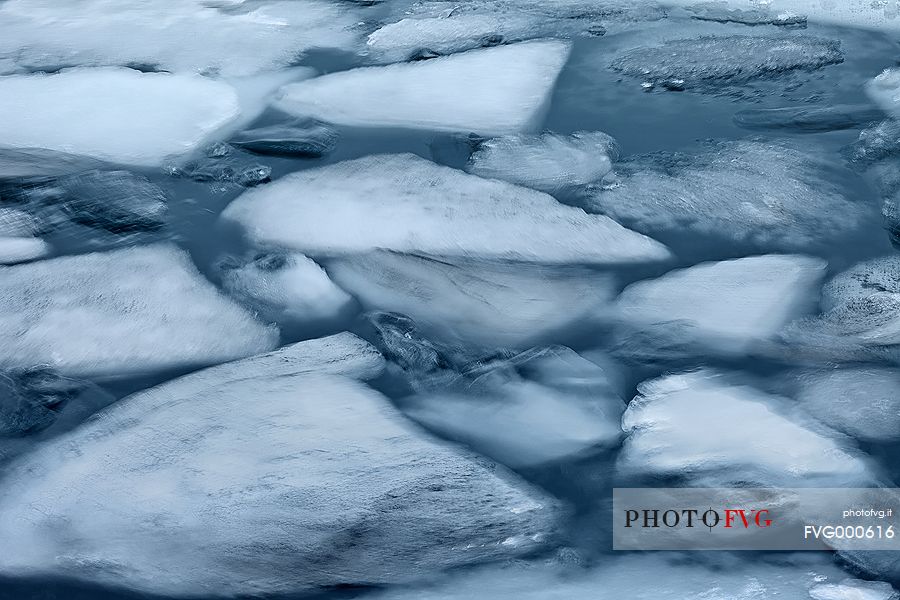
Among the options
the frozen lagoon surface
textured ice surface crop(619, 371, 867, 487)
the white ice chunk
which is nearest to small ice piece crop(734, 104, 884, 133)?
the frozen lagoon surface

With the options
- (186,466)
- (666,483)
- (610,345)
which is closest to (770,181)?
(610,345)

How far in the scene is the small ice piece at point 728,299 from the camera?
1191 millimetres

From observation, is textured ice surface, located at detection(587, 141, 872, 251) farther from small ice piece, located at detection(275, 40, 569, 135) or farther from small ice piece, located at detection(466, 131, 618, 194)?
small ice piece, located at detection(275, 40, 569, 135)

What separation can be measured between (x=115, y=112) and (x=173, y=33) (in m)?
0.45

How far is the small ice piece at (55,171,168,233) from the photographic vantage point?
1435 mm

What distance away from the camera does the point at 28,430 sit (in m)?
1.08

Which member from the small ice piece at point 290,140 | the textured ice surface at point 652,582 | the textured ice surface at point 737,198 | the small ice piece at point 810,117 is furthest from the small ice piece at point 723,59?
the textured ice surface at point 652,582

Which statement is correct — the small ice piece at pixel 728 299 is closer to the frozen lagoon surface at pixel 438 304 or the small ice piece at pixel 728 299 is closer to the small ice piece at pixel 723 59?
the frozen lagoon surface at pixel 438 304

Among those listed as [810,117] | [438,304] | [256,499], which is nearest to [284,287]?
[438,304]

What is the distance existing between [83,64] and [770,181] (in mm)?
1463

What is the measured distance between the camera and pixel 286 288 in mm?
1289

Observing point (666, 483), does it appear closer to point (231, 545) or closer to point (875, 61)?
point (231, 545)

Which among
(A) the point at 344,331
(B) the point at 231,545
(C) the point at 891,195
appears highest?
(C) the point at 891,195

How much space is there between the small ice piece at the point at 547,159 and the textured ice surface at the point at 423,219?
1.6 inches
